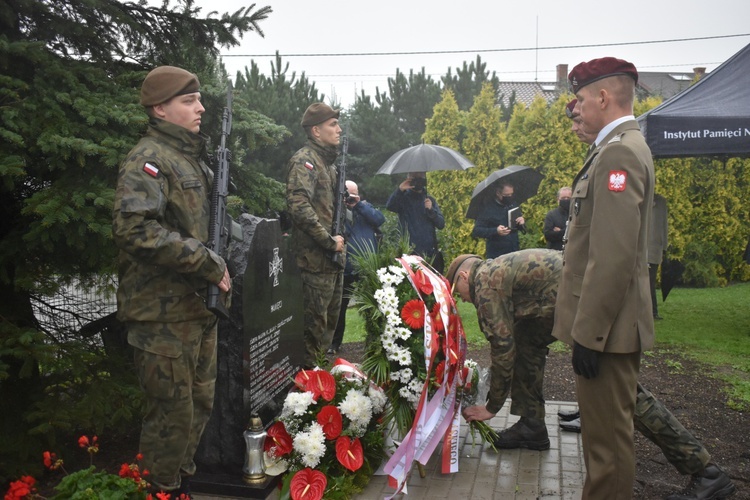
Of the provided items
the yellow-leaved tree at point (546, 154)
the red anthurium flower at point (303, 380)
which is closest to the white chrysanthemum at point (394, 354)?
the red anthurium flower at point (303, 380)

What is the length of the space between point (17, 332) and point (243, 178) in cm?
241

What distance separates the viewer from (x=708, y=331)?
9.66 meters

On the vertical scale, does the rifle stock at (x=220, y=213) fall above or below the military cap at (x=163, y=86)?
below

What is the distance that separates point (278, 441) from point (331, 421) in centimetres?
35

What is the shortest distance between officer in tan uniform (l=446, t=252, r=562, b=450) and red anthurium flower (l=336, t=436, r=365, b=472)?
83 centimetres

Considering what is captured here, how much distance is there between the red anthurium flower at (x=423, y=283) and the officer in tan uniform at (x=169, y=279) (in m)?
1.37

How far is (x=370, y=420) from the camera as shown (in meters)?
4.80

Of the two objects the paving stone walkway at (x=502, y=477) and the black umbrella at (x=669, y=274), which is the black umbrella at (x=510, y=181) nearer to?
the black umbrella at (x=669, y=274)

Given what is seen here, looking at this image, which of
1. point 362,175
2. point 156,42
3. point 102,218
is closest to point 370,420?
point 102,218

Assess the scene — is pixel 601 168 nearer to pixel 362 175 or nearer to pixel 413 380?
pixel 413 380

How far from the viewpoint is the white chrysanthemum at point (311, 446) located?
14.4 ft

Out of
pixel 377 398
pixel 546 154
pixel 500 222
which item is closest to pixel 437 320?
pixel 377 398

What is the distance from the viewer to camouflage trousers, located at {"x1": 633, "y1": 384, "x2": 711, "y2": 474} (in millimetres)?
4223

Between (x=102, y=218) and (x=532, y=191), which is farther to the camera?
(x=532, y=191)
